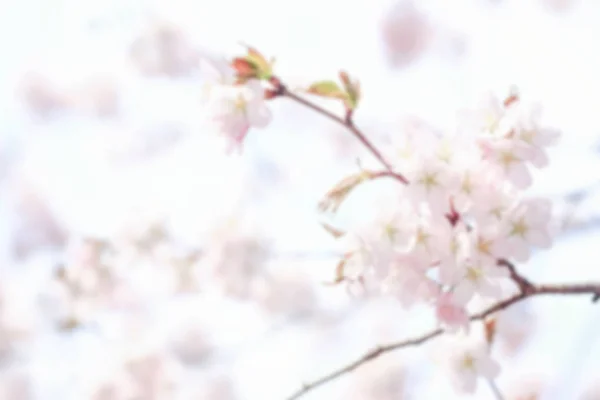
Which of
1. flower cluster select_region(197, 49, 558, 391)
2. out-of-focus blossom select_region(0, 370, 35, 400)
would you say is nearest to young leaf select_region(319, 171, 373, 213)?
flower cluster select_region(197, 49, 558, 391)

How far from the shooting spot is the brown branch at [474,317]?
1037 millimetres

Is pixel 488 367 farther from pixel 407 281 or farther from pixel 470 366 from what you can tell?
pixel 407 281

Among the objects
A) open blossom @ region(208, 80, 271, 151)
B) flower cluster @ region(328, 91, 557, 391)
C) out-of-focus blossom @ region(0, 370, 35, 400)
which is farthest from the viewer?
out-of-focus blossom @ region(0, 370, 35, 400)

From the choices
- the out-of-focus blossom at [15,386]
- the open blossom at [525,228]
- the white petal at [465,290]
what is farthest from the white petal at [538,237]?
the out-of-focus blossom at [15,386]

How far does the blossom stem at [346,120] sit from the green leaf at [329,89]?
31mm

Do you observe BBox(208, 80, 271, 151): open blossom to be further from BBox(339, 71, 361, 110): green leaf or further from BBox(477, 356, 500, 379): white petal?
BBox(477, 356, 500, 379): white petal

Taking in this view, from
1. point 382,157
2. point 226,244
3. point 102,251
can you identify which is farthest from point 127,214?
point 382,157

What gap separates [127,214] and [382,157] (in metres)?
2.34

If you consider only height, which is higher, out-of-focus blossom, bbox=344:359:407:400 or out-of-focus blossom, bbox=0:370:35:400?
out-of-focus blossom, bbox=0:370:35:400

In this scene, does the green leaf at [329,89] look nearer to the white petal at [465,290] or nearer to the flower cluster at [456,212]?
the flower cluster at [456,212]

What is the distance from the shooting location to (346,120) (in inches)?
42.1

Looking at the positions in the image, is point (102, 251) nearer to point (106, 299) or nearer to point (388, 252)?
point (106, 299)

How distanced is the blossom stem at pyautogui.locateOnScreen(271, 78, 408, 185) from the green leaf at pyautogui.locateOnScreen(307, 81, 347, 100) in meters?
0.03

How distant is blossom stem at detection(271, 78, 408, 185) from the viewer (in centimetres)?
101
